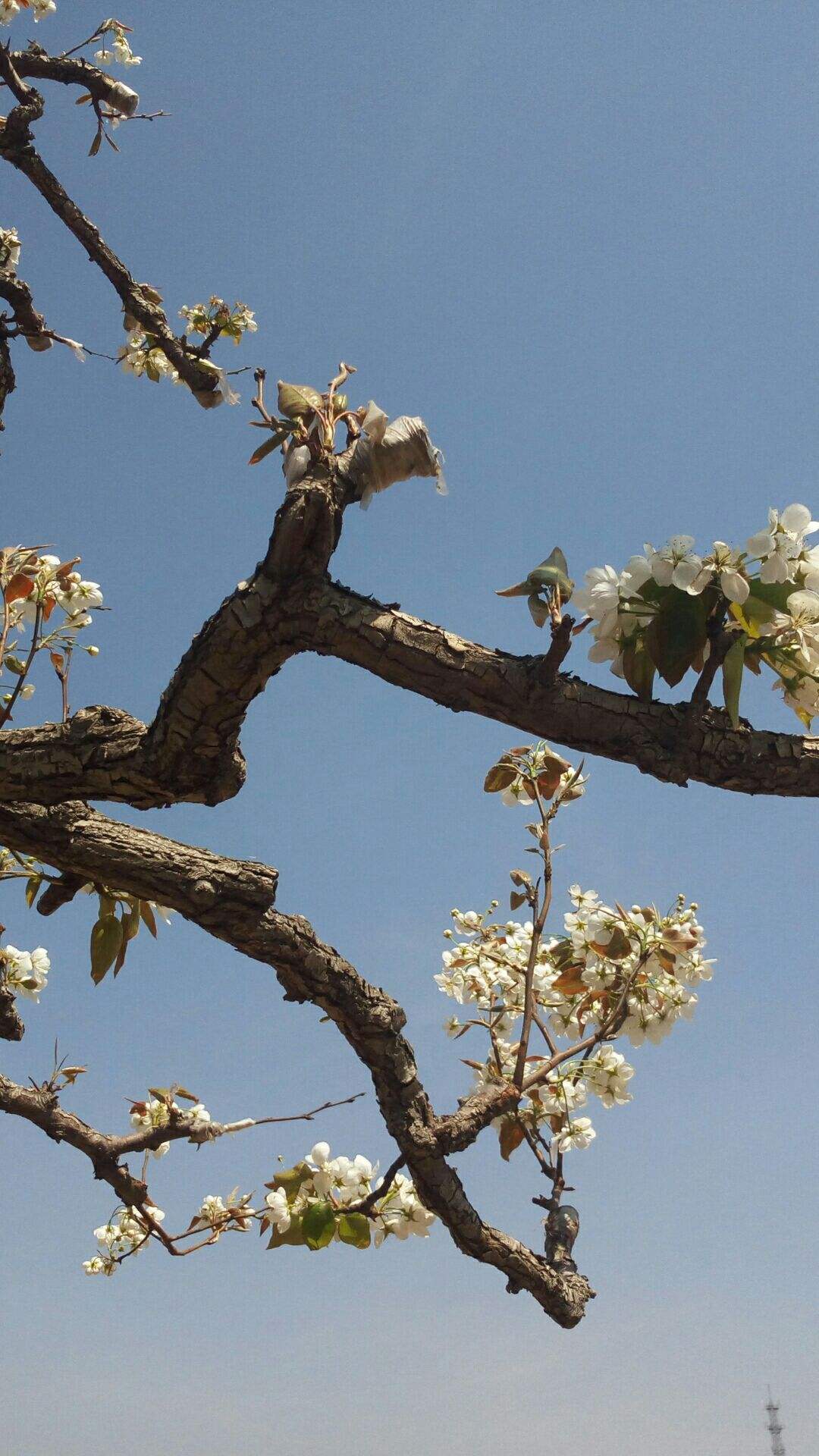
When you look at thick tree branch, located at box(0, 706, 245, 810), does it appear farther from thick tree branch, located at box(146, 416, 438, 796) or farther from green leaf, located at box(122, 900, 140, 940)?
green leaf, located at box(122, 900, 140, 940)

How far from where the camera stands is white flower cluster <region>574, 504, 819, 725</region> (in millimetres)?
1404

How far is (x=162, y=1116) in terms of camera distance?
312 centimetres

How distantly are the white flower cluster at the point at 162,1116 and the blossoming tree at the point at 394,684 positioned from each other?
0.02m

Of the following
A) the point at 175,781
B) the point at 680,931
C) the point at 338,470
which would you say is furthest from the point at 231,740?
the point at 680,931

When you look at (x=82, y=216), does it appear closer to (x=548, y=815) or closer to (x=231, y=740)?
(x=231, y=740)

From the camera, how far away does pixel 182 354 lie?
116 inches

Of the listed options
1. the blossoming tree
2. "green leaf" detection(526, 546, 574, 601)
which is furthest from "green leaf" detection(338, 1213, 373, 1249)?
"green leaf" detection(526, 546, 574, 601)

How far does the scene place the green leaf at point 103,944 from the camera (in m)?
2.18

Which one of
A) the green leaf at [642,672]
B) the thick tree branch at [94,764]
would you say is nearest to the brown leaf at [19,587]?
the thick tree branch at [94,764]

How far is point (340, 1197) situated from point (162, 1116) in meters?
1.07

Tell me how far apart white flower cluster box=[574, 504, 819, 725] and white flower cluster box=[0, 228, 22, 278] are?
2434 millimetres

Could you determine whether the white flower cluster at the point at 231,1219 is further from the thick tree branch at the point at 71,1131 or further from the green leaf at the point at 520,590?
the green leaf at the point at 520,590

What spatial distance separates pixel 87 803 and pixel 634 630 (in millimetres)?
1143

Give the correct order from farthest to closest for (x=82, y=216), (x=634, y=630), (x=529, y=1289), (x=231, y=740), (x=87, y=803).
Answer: (x=82, y=216), (x=529, y=1289), (x=87, y=803), (x=231, y=740), (x=634, y=630)
